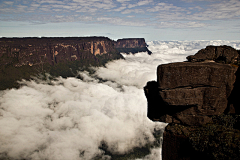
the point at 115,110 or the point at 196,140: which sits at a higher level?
the point at 196,140

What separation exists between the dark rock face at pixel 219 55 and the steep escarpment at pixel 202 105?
0.60 meters

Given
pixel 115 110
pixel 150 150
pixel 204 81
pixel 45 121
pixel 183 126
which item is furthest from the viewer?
pixel 115 110

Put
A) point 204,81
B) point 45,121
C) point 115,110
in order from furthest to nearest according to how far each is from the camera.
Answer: point 115,110, point 45,121, point 204,81

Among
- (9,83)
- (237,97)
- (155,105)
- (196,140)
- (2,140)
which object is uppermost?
(237,97)

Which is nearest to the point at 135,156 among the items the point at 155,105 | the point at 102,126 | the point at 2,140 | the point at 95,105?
the point at 102,126

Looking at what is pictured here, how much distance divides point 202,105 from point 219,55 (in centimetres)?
739

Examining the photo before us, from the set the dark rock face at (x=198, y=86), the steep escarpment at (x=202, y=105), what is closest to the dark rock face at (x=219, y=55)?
the steep escarpment at (x=202, y=105)

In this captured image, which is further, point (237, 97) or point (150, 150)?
point (150, 150)

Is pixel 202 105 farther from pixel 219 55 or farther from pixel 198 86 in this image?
pixel 219 55

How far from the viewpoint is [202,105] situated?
18.7 meters

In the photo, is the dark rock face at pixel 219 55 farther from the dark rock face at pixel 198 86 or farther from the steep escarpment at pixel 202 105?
the dark rock face at pixel 198 86

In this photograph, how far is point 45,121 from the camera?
15725 centimetres

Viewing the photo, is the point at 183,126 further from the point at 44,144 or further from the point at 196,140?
the point at 44,144

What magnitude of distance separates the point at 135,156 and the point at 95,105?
244 feet
